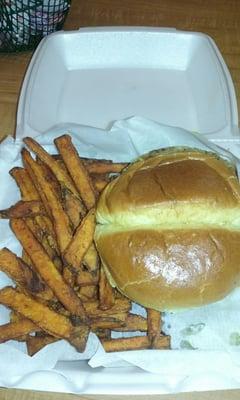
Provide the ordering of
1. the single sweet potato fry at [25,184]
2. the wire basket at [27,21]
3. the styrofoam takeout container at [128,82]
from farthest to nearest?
the wire basket at [27,21] < the styrofoam takeout container at [128,82] < the single sweet potato fry at [25,184]

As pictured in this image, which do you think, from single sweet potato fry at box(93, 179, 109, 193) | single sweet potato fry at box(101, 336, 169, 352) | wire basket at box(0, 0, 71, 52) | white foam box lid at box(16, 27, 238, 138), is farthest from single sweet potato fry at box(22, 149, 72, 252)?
wire basket at box(0, 0, 71, 52)

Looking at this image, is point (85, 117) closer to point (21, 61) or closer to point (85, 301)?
point (21, 61)

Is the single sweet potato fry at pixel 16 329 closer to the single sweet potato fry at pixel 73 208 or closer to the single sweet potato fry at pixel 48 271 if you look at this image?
the single sweet potato fry at pixel 48 271

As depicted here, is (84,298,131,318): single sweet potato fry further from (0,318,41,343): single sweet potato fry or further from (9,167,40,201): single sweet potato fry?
(9,167,40,201): single sweet potato fry

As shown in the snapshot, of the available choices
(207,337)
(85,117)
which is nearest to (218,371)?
(207,337)

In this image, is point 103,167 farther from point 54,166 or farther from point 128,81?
point 128,81

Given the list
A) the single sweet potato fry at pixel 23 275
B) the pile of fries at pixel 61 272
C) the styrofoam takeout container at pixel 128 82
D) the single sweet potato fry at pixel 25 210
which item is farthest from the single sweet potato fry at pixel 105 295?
the styrofoam takeout container at pixel 128 82
